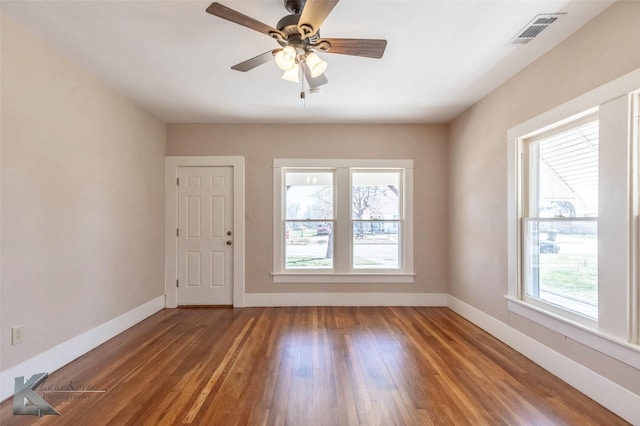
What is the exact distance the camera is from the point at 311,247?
4383mm

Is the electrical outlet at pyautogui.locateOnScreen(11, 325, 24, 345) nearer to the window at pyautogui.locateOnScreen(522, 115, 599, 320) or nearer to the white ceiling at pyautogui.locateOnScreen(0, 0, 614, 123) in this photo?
the white ceiling at pyautogui.locateOnScreen(0, 0, 614, 123)

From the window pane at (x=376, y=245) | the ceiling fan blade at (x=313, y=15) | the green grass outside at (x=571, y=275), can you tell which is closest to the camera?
the ceiling fan blade at (x=313, y=15)

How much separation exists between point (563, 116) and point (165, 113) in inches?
170

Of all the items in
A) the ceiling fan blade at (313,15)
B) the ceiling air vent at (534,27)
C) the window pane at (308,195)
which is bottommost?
the window pane at (308,195)

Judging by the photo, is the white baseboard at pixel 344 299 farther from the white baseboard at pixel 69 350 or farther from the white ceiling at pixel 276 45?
the white ceiling at pixel 276 45

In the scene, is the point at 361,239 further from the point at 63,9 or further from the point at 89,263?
the point at 63,9

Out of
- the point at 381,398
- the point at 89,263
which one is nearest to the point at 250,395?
the point at 381,398

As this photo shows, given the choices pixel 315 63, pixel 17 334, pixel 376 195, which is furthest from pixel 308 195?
pixel 17 334

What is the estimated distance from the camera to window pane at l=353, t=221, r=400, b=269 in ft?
14.3

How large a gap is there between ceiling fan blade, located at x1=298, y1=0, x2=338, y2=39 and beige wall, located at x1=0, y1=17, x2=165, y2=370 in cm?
215

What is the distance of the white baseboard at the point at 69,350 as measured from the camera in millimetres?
2078

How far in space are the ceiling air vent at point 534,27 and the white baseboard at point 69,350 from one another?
4438mm

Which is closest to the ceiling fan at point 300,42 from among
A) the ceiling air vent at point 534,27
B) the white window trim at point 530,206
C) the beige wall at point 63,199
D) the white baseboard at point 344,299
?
the ceiling air vent at point 534,27

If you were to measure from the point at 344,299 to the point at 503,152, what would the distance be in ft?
8.94
